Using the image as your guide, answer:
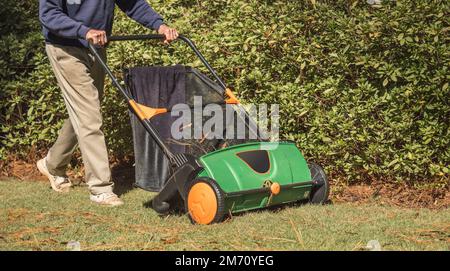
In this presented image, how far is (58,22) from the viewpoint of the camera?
16.5 ft

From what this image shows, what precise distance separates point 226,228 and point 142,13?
198 cm

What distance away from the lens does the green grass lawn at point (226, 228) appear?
4.12m

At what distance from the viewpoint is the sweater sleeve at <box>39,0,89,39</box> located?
4.97 metres

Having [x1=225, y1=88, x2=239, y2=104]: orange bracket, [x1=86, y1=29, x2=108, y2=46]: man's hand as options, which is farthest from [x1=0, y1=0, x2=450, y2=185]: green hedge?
[x1=86, y1=29, x2=108, y2=46]: man's hand

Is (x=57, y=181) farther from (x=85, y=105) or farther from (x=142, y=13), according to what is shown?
(x=142, y=13)

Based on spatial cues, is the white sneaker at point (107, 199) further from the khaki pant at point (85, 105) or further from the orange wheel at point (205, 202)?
the orange wheel at point (205, 202)

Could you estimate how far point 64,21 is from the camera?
501cm

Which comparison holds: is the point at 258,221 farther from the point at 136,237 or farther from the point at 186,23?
the point at 186,23

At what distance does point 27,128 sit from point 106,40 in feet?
6.76

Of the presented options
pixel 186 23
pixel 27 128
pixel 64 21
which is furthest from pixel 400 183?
pixel 27 128

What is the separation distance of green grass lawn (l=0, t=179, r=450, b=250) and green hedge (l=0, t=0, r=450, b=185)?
0.50m

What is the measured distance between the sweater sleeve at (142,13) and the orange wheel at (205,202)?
1.54 m

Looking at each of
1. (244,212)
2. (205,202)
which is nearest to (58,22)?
(205,202)

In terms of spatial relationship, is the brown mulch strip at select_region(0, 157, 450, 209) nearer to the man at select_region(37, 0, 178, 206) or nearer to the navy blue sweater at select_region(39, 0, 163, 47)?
the man at select_region(37, 0, 178, 206)
